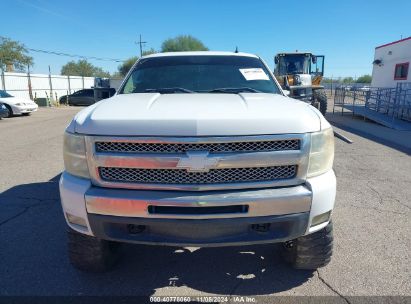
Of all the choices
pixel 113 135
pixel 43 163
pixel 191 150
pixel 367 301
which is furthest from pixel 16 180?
pixel 367 301

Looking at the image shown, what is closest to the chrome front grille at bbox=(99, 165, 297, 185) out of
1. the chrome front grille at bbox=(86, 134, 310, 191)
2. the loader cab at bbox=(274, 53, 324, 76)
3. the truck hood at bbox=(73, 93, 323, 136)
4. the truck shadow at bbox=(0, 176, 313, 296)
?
the chrome front grille at bbox=(86, 134, 310, 191)

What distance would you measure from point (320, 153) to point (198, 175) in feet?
2.98

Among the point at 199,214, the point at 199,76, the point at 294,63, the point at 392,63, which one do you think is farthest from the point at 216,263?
the point at 392,63

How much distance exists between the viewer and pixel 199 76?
3752mm

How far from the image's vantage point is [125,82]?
3854mm

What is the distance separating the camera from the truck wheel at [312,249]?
8.86 feet

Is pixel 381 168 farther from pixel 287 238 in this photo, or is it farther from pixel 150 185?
pixel 150 185

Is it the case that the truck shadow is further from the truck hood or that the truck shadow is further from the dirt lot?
the truck hood

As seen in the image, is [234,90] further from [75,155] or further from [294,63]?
[294,63]

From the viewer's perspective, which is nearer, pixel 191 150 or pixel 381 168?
pixel 191 150

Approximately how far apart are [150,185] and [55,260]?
1570 millimetres

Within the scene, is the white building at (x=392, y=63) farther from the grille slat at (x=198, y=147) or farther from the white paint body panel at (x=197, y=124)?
the grille slat at (x=198, y=147)

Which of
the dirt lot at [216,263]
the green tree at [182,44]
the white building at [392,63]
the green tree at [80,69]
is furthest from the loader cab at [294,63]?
the green tree at [80,69]

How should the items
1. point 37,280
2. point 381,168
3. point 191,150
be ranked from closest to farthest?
point 191,150, point 37,280, point 381,168
